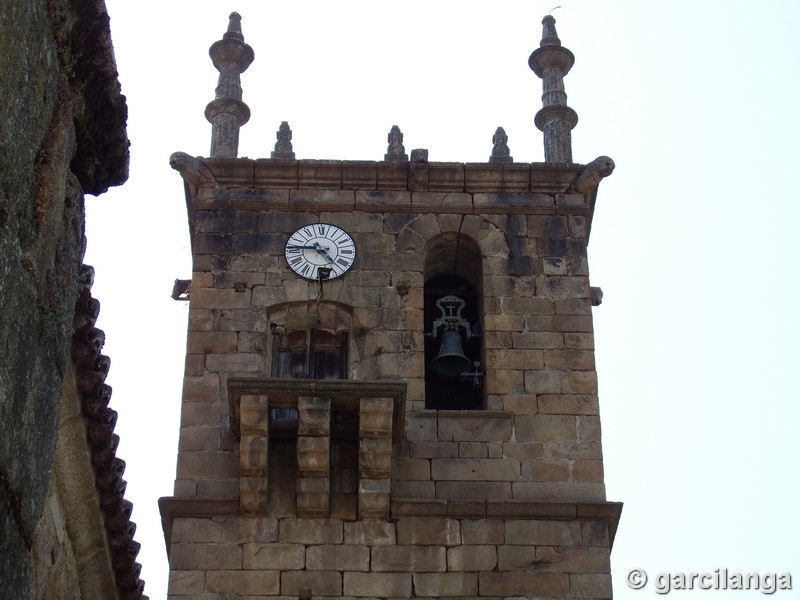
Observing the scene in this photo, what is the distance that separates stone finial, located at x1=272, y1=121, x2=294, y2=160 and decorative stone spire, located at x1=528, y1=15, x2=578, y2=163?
2576 mm

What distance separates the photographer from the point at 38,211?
4000mm

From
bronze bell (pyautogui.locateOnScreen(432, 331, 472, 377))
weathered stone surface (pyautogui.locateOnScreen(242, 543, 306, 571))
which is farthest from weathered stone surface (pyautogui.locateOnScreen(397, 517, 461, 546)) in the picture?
bronze bell (pyautogui.locateOnScreen(432, 331, 472, 377))

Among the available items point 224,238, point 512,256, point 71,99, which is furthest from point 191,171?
point 71,99

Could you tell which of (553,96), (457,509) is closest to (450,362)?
(457,509)

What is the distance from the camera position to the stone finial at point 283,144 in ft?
47.7

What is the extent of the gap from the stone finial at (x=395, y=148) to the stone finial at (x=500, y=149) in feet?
2.90

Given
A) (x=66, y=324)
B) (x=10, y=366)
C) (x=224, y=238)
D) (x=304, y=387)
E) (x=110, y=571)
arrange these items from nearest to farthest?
(x=10, y=366) → (x=66, y=324) → (x=110, y=571) → (x=304, y=387) → (x=224, y=238)

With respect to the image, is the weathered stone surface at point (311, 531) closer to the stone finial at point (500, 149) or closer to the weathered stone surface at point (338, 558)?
the weathered stone surface at point (338, 558)

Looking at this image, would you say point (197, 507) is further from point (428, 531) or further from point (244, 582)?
point (428, 531)

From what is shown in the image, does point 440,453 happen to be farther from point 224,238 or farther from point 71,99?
point 71,99

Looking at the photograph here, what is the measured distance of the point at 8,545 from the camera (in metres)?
3.75

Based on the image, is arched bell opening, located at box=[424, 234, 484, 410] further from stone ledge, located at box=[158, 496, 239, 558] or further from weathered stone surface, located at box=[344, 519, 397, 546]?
stone ledge, located at box=[158, 496, 239, 558]

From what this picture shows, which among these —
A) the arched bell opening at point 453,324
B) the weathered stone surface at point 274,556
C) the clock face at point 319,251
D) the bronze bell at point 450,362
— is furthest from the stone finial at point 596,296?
the weathered stone surface at point 274,556

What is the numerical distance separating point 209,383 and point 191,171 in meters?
2.27
